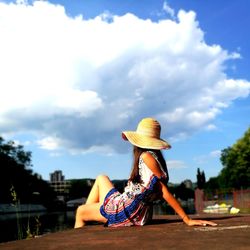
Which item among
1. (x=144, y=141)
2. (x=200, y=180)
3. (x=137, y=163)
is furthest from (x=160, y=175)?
(x=200, y=180)

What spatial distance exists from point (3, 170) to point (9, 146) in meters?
7.87

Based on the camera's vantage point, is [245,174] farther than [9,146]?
No

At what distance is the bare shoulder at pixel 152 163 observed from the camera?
16.0 ft

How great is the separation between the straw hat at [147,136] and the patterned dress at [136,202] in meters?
0.11

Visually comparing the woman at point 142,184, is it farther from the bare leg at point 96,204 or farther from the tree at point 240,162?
the tree at point 240,162

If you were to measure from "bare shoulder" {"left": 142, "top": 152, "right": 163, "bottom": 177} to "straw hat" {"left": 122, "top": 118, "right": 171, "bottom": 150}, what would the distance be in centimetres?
10

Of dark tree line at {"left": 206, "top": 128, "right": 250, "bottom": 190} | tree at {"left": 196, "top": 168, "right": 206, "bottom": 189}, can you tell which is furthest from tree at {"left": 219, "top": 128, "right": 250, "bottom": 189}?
tree at {"left": 196, "top": 168, "right": 206, "bottom": 189}

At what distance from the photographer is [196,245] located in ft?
9.98

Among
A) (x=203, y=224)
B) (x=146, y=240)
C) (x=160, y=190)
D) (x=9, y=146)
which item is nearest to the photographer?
(x=146, y=240)

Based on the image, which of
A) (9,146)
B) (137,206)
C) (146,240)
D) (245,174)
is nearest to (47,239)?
(146,240)

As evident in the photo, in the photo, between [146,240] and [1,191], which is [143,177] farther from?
[1,191]

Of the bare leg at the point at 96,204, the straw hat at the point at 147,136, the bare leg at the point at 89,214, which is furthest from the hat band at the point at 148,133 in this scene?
the bare leg at the point at 89,214

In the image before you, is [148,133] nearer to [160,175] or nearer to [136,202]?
[160,175]

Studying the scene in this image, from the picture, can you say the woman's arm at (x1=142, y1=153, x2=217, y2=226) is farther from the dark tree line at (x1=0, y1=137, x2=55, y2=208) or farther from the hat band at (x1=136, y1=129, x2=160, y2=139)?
the dark tree line at (x1=0, y1=137, x2=55, y2=208)
